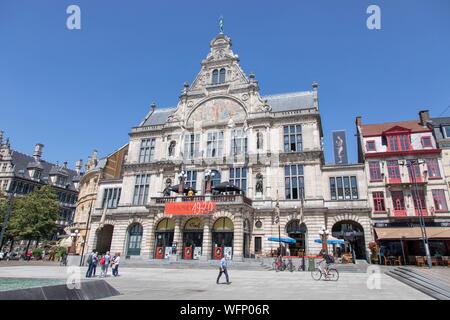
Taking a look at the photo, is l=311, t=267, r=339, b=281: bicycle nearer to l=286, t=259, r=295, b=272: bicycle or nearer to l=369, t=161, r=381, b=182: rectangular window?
l=286, t=259, r=295, b=272: bicycle

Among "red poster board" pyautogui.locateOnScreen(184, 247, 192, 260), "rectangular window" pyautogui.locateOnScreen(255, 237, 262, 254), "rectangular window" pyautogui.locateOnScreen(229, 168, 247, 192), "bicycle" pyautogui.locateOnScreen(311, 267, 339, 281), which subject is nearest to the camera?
"bicycle" pyautogui.locateOnScreen(311, 267, 339, 281)

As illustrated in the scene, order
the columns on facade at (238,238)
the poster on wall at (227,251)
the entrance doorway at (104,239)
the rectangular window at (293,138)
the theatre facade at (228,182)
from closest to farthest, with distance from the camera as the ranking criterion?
the columns on facade at (238,238) < the poster on wall at (227,251) < the theatre facade at (228,182) < the rectangular window at (293,138) < the entrance doorway at (104,239)

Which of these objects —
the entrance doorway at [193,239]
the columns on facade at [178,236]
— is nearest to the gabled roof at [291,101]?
the entrance doorway at [193,239]

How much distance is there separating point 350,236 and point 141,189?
95.5ft

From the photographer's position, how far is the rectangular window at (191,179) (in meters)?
40.0

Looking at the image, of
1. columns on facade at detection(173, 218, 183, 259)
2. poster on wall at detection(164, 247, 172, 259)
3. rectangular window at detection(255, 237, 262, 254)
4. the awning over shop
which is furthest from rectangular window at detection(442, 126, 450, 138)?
poster on wall at detection(164, 247, 172, 259)

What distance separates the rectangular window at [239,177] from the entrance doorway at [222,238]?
18.1 ft

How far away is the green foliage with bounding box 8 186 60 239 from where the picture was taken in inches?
1802

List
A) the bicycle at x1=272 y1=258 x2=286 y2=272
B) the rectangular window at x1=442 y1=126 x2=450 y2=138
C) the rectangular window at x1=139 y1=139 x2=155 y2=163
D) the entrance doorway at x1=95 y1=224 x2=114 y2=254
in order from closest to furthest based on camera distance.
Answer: the bicycle at x1=272 y1=258 x2=286 y2=272 → the rectangular window at x1=442 y1=126 x2=450 y2=138 → the entrance doorway at x1=95 y1=224 x2=114 y2=254 → the rectangular window at x1=139 y1=139 x2=155 y2=163

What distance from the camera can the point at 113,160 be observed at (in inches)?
1969

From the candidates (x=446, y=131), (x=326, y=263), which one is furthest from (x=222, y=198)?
(x=446, y=131)

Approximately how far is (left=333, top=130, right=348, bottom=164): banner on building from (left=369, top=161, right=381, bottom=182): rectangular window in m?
5.14

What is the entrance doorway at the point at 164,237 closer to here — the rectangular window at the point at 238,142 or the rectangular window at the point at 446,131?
the rectangular window at the point at 238,142
